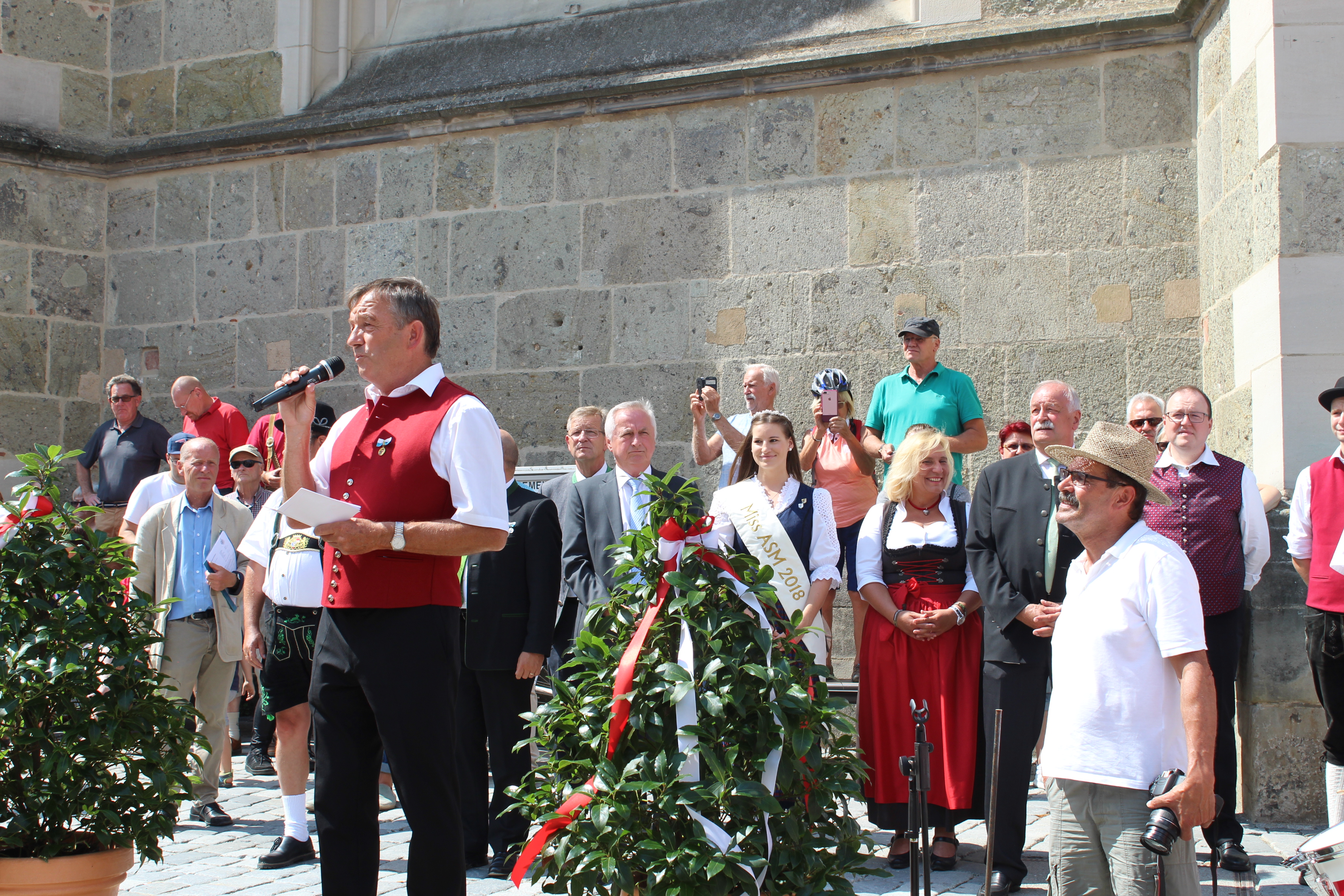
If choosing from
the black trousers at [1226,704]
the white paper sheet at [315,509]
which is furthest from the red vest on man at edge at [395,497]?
the black trousers at [1226,704]

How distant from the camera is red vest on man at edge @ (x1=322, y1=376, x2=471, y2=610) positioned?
11.4ft

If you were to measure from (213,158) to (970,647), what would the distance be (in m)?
7.08

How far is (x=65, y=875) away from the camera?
3.92 meters

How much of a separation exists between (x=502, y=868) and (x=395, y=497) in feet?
7.32

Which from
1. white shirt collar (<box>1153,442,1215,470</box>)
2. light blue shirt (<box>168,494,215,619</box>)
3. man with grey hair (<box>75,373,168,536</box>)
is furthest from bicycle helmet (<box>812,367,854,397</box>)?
man with grey hair (<box>75,373,168,536</box>)

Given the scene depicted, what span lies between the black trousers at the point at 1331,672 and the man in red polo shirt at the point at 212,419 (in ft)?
21.9

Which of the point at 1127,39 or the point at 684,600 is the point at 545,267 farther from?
the point at 684,600

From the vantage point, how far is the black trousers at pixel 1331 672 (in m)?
5.15

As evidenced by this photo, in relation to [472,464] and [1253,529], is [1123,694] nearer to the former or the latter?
[472,464]

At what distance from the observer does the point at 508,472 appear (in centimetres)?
610

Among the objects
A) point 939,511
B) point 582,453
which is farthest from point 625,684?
point 582,453

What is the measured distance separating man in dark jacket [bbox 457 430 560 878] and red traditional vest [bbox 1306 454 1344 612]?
3216mm

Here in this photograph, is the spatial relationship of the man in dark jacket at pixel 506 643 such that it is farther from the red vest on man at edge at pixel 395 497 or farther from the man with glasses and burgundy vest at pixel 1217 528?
the man with glasses and burgundy vest at pixel 1217 528

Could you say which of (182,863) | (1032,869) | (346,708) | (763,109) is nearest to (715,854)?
(346,708)
